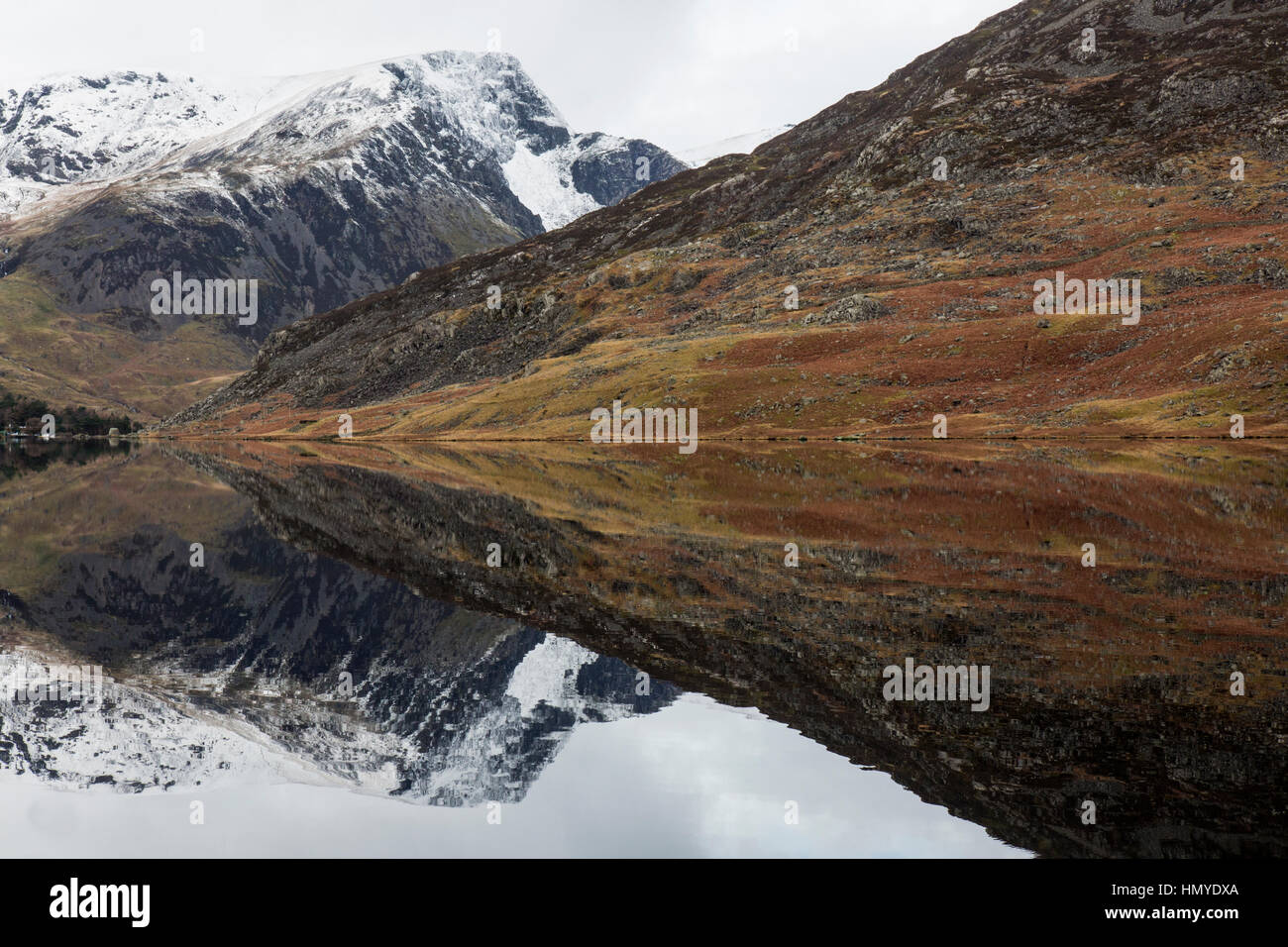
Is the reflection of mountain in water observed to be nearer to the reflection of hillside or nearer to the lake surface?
the lake surface

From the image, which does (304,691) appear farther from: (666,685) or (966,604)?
(966,604)

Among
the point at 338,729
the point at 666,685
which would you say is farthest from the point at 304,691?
the point at 666,685

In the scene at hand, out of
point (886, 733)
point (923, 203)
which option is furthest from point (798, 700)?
point (923, 203)

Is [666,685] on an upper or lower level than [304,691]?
upper

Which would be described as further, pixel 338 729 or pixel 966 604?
pixel 966 604

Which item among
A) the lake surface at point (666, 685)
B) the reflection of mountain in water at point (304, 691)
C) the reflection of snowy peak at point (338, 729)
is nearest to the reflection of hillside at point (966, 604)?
the lake surface at point (666, 685)

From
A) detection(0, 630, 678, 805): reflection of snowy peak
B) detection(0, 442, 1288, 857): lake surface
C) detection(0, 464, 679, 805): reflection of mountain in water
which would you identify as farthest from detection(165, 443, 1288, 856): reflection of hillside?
detection(0, 630, 678, 805): reflection of snowy peak

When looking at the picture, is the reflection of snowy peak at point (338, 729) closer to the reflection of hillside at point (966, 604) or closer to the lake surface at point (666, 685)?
the lake surface at point (666, 685)

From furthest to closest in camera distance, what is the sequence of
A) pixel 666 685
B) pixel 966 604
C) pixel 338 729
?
pixel 966 604 → pixel 666 685 → pixel 338 729
